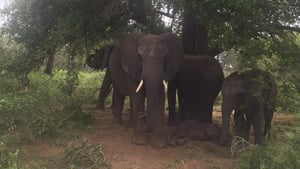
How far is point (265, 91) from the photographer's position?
945cm

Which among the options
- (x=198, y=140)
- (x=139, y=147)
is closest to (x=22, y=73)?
(x=139, y=147)

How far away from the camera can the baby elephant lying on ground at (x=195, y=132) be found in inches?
398

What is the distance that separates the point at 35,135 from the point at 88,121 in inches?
73.3

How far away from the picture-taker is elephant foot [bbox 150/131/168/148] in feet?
31.0

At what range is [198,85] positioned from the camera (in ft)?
38.2

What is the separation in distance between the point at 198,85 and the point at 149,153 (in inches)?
118

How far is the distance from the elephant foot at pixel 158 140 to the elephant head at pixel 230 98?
1.08 m

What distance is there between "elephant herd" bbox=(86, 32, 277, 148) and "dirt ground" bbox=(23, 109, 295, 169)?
24 cm

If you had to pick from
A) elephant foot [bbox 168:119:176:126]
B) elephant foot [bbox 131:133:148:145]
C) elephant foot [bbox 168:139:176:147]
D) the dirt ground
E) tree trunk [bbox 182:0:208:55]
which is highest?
tree trunk [bbox 182:0:208:55]

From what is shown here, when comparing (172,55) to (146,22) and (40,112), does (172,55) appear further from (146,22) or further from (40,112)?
(40,112)

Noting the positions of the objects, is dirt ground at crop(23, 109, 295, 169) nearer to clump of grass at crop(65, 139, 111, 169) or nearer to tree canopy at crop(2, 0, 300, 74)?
clump of grass at crop(65, 139, 111, 169)

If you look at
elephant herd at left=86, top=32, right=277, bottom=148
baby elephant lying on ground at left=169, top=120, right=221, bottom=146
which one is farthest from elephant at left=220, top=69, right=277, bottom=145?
baby elephant lying on ground at left=169, top=120, right=221, bottom=146

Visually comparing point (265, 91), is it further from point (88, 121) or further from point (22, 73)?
point (22, 73)

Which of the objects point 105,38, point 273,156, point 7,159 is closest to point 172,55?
point 105,38
